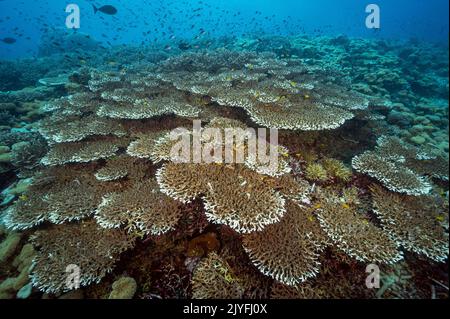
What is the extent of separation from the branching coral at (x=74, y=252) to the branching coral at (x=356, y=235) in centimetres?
312

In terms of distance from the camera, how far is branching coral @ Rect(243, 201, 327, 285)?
10.9ft

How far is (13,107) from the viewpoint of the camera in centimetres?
958

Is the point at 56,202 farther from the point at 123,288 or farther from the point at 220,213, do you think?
the point at 220,213

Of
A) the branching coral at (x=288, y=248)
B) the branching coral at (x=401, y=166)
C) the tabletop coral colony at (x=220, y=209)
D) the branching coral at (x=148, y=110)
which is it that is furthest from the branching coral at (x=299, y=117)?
the branching coral at (x=288, y=248)

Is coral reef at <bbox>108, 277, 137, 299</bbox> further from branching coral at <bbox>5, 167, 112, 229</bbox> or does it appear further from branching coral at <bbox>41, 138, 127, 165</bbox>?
branching coral at <bbox>41, 138, 127, 165</bbox>

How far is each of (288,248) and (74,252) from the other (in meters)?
3.19

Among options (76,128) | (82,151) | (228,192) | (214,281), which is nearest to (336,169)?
(228,192)

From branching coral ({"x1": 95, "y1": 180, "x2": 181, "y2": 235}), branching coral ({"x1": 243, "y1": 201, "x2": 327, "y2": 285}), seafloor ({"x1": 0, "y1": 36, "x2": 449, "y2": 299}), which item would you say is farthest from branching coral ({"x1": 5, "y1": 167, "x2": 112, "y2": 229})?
branching coral ({"x1": 243, "y1": 201, "x2": 327, "y2": 285})

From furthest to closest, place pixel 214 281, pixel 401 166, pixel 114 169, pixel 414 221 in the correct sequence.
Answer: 1. pixel 401 166
2. pixel 114 169
3. pixel 414 221
4. pixel 214 281

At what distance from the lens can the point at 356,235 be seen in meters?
3.63

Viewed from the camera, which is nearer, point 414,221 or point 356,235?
point 356,235

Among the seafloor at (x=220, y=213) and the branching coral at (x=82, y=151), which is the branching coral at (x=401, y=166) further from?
the branching coral at (x=82, y=151)

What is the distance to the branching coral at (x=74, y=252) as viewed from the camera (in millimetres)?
3389
